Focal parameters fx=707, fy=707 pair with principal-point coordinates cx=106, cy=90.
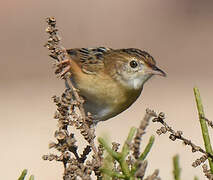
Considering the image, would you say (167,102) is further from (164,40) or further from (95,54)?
(95,54)

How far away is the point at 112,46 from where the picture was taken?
1134 centimetres

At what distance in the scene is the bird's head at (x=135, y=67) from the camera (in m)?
4.21

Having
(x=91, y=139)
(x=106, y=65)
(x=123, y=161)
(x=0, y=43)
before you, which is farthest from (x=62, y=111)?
(x=0, y=43)

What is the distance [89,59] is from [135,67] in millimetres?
283

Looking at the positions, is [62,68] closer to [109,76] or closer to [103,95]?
[103,95]

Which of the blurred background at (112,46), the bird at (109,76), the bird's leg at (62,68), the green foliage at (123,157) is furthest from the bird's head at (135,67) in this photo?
the blurred background at (112,46)

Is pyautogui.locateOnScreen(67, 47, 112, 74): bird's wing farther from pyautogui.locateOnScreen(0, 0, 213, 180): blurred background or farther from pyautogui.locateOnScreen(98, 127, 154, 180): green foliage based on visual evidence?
pyautogui.locateOnScreen(0, 0, 213, 180): blurred background

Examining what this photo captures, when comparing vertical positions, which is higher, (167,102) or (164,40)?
(164,40)

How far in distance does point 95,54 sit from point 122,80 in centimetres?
25

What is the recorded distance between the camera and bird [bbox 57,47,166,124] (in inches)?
157

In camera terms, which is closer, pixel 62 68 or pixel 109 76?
pixel 62 68

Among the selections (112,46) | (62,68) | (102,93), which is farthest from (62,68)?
(112,46)

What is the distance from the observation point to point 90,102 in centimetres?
396

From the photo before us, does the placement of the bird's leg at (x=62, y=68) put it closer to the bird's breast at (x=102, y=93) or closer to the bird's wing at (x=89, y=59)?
the bird's breast at (x=102, y=93)
